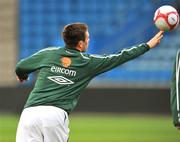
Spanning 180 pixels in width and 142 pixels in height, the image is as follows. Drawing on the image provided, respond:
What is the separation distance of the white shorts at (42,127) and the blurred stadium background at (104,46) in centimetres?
1052

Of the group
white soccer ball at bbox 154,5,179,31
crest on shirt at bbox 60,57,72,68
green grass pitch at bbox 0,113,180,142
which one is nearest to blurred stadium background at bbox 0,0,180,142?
green grass pitch at bbox 0,113,180,142

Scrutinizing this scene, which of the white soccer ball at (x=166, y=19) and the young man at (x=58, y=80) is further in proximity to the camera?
the white soccer ball at (x=166, y=19)

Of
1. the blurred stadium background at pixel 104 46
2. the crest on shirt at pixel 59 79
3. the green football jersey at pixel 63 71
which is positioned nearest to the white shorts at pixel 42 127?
the green football jersey at pixel 63 71

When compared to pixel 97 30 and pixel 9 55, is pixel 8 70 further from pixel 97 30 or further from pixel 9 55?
pixel 97 30

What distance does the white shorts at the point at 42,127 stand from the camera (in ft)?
21.3

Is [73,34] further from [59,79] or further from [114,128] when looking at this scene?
[114,128]

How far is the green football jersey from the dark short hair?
7 cm

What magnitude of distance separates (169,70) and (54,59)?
39.5 feet

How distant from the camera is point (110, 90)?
17.6m

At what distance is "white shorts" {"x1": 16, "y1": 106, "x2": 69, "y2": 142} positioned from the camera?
6500mm

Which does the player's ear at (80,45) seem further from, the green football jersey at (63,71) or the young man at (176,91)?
the young man at (176,91)

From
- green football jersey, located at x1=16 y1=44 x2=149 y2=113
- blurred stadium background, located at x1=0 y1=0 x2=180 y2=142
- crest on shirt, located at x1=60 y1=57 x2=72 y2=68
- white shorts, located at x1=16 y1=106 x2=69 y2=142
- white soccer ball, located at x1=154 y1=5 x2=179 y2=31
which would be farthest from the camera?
blurred stadium background, located at x1=0 y1=0 x2=180 y2=142

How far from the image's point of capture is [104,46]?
1891cm

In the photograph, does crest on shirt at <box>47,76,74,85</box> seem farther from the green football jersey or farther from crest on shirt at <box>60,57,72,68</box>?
crest on shirt at <box>60,57,72,68</box>
